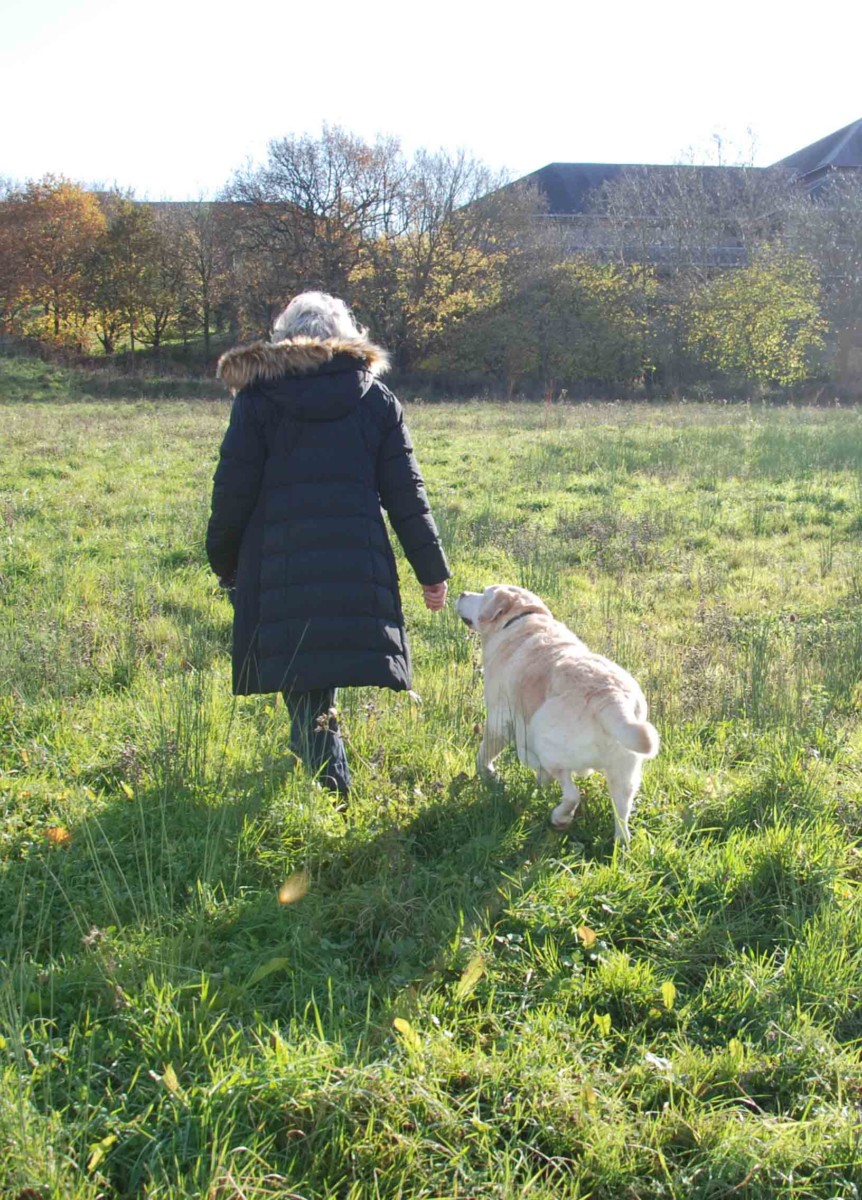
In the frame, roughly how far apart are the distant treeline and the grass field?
3000 cm

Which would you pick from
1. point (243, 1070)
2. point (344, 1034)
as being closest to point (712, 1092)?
point (344, 1034)

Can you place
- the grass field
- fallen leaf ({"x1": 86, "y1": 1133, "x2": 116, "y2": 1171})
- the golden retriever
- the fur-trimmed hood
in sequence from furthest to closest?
1. the fur-trimmed hood
2. the golden retriever
3. the grass field
4. fallen leaf ({"x1": 86, "y1": 1133, "x2": 116, "y2": 1171})

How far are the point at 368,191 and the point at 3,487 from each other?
29392 millimetres

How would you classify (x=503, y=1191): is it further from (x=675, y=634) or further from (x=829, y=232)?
(x=829, y=232)

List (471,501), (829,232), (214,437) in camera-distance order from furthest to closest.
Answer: (829,232), (214,437), (471,501)

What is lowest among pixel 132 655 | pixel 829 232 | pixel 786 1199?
pixel 786 1199

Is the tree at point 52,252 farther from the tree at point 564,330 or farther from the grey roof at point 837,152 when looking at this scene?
the grey roof at point 837,152

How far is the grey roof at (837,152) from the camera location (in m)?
53.3

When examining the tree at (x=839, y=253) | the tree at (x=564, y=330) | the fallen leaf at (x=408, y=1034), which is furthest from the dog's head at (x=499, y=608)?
the tree at (x=839, y=253)

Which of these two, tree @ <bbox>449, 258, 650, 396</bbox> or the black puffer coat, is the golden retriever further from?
tree @ <bbox>449, 258, 650, 396</bbox>

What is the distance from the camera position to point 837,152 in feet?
176

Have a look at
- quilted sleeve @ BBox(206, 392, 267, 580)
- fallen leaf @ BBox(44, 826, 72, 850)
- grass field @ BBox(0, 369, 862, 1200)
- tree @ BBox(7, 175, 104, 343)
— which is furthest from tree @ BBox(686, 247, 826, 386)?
fallen leaf @ BBox(44, 826, 72, 850)

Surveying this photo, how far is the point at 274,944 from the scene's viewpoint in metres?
3.01

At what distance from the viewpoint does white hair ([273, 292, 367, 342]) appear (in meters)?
4.02
